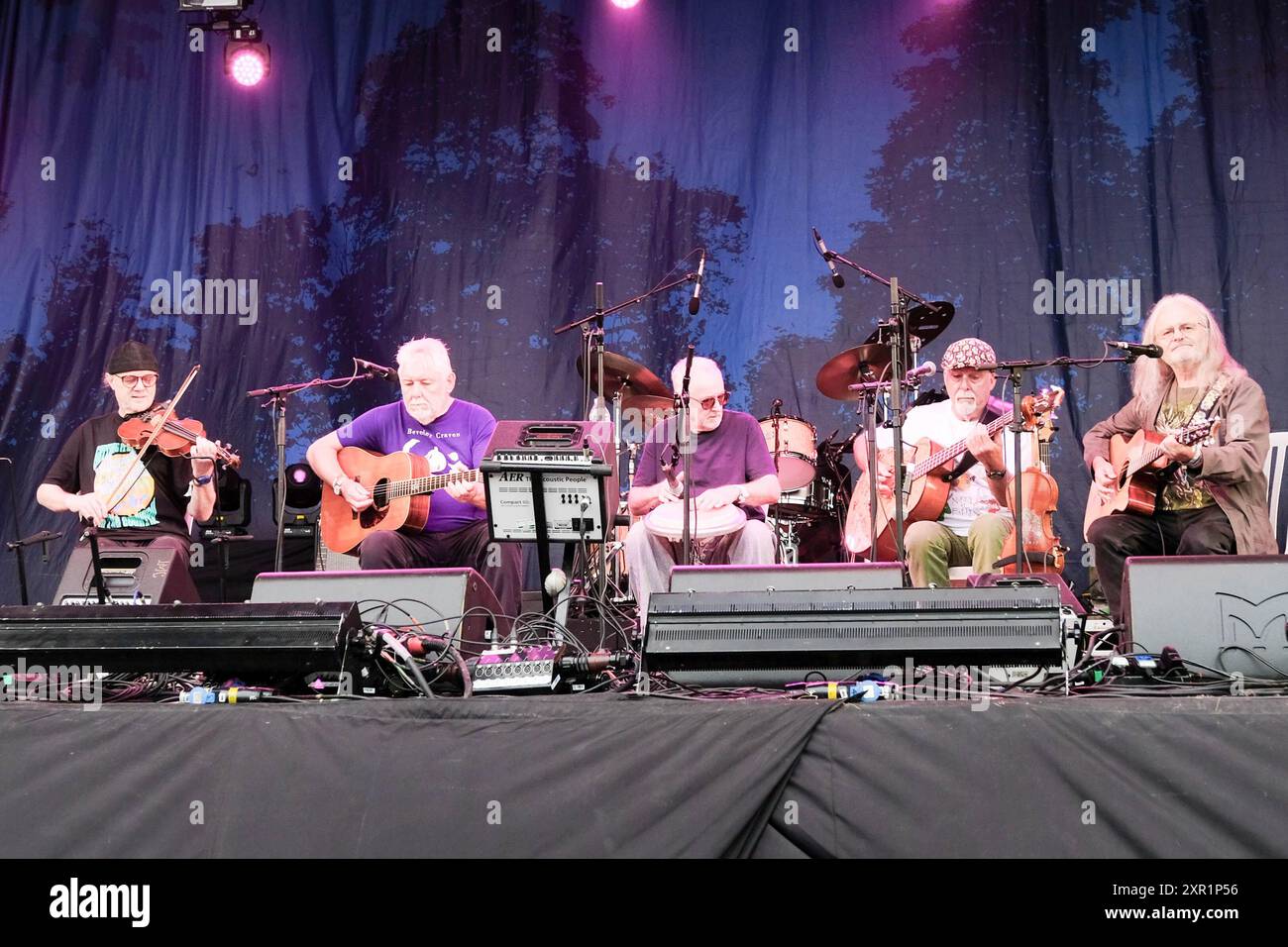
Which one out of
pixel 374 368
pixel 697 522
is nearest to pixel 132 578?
pixel 697 522

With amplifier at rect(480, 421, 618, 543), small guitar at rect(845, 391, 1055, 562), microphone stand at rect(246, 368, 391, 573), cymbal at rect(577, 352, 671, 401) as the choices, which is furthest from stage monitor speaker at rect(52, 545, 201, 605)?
small guitar at rect(845, 391, 1055, 562)

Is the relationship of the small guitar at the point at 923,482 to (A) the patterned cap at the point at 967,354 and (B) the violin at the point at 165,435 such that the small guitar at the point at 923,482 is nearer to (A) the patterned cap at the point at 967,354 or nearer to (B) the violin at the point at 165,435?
(A) the patterned cap at the point at 967,354

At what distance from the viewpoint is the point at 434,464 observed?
5.33m

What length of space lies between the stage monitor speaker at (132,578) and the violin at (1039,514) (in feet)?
10.3

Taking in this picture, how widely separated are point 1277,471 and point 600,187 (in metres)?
3.75

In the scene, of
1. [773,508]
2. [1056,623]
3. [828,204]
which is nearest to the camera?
[1056,623]

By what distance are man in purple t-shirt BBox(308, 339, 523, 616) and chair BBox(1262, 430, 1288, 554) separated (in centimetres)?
371

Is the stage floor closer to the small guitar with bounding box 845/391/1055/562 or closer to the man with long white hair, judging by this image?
the man with long white hair

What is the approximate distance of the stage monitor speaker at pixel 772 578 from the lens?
11.1 ft

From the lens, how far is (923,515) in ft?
17.7

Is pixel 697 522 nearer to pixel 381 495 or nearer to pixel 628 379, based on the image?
pixel 628 379

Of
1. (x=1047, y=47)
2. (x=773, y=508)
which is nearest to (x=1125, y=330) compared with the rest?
(x=1047, y=47)
